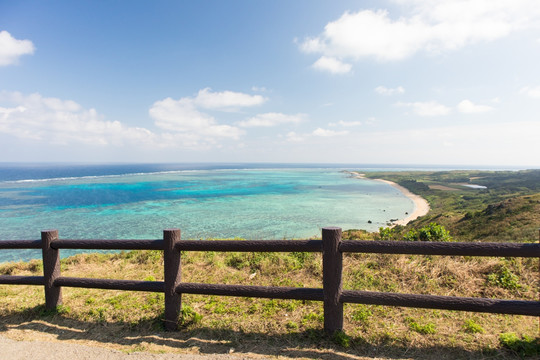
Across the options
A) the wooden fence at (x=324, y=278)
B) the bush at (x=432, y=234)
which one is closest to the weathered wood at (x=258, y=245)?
the wooden fence at (x=324, y=278)

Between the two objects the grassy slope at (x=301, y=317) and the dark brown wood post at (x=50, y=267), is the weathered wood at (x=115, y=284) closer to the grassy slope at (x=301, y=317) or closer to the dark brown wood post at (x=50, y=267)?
the dark brown wood post at (x=50, y=267)

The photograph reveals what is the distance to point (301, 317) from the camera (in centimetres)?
469

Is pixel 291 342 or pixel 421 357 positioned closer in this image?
pixel 421 357

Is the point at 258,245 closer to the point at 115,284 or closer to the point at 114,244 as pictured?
the point at 114,244

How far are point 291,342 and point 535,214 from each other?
87.8ft

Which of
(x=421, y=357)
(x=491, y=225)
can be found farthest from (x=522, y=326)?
(x=491, y=225)

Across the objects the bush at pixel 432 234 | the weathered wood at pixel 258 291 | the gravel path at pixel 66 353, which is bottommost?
the gravel path at pixel 66 353

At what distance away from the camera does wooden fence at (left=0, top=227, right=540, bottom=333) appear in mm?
3572

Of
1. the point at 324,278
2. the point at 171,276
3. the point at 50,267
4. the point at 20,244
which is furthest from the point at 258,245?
the point at 20,244

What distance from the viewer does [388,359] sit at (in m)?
3.63

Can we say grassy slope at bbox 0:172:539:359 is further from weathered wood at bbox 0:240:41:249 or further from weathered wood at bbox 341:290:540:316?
weathered wood at bbox 0:240:41:249

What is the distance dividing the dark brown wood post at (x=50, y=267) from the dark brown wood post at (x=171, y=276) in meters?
2.32

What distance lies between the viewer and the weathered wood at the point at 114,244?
4520mm

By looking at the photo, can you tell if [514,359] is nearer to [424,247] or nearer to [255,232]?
[424,247]
